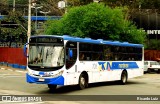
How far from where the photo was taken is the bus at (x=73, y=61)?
18.4 metres

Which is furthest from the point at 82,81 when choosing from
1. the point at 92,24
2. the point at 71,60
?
the point at 92,24

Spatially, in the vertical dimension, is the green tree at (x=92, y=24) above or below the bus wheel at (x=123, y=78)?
above

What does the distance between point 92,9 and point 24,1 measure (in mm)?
59681

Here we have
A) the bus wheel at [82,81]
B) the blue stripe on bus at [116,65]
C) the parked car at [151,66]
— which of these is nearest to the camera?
the bus wheel at [82,81]

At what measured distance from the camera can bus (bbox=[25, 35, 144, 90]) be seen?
18438 mm

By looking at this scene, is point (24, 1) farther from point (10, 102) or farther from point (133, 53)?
point (10, 102)

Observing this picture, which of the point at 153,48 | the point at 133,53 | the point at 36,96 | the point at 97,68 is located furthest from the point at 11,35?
the point at 36,96

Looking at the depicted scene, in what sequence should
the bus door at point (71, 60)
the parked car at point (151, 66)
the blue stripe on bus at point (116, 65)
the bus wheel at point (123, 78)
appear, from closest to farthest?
the bus door at point (71, 60) < the blue stripe on bus at point (116, 65) < the bus wheel at point (123, 78) < the parked car at point (151, 66)

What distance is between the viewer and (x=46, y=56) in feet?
60.7

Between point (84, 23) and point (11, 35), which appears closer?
point (84, 23)

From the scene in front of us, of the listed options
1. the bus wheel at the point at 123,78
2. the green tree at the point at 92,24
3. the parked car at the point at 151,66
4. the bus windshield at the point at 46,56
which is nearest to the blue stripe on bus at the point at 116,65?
the bus wheel at the point at 123,78

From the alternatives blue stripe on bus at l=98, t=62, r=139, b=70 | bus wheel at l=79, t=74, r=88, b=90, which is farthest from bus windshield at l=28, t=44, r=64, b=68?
blue stripe on bus at l=98, t=62, r=139, b=70

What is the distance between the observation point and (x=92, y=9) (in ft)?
121

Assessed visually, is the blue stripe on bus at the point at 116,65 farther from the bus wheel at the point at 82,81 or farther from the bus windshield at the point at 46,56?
the bus windshield at the point at 46,56
